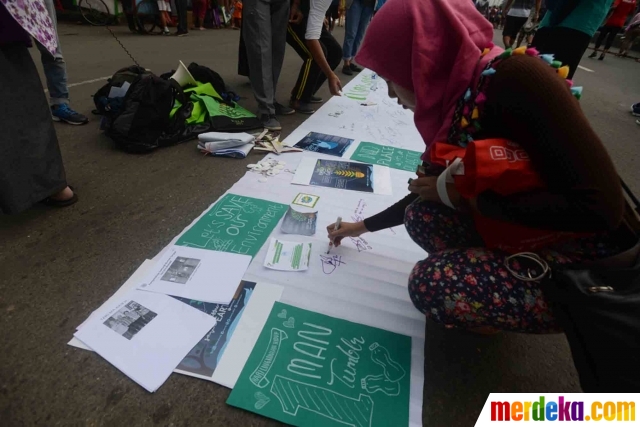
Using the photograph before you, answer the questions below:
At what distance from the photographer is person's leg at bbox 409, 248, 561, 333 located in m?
0.77

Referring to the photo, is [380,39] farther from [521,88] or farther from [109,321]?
[109,321]

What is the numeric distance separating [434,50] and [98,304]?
109cm

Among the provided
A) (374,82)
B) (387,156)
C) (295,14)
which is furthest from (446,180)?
(374,82)

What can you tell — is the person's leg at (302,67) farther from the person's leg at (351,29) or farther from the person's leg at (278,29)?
the person's leg at (351,29)

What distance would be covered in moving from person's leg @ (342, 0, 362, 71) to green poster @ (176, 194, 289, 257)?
3.18 metres

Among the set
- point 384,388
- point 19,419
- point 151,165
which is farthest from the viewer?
point 151,165

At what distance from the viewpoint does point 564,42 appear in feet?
5.91

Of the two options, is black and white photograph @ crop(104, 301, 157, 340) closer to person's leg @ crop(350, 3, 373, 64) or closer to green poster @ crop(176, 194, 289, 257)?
green poster @ crop(176, 194, 289, 257)

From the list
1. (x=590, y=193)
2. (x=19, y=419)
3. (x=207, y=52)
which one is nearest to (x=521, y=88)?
(x=590, y=193)

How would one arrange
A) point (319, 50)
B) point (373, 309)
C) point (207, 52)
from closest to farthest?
point (373, 309)
point (319, 50)
point (207, 52)

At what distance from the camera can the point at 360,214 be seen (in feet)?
4.93

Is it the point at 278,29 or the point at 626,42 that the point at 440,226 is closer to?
the point at 278,29

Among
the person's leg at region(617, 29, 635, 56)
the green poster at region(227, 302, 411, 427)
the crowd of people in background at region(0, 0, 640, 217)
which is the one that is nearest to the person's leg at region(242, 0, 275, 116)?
the crowd of people in background at region(0, 0, 640, 217)

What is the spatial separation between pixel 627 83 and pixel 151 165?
22.9 feet
